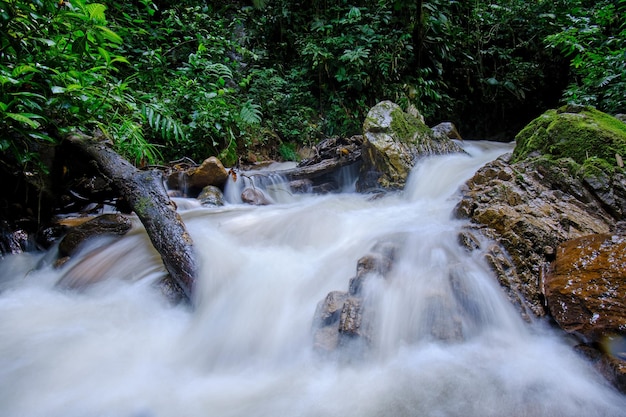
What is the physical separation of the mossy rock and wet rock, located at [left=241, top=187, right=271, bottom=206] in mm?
3348

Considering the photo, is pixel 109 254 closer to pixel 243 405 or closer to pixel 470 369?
pixel 243 405

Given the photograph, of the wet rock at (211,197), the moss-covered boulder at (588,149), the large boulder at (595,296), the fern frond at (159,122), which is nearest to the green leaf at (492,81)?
the moss-covered boulder at (588,149)

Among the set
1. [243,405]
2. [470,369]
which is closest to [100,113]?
[243,405]

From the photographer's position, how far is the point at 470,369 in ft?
5.80

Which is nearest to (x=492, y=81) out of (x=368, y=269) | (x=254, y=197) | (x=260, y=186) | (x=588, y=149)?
(x=588, y=149)

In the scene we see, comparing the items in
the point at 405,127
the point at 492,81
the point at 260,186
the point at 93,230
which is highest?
the point at 492,81

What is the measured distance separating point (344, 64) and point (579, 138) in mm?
5380

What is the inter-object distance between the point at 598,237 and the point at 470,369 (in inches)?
48.9

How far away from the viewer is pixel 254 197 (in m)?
5.01

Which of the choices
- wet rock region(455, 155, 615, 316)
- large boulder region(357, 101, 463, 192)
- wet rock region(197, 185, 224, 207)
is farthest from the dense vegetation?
wet rock region(455, 155, 615, 316)

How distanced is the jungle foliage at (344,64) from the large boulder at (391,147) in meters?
2.29

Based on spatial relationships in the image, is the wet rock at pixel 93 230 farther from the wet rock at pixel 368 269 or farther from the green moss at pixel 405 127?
the green moss at pixel 405 127

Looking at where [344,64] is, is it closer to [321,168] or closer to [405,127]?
[405,127]

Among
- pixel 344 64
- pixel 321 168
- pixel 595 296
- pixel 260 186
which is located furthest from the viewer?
pixel 344 64
